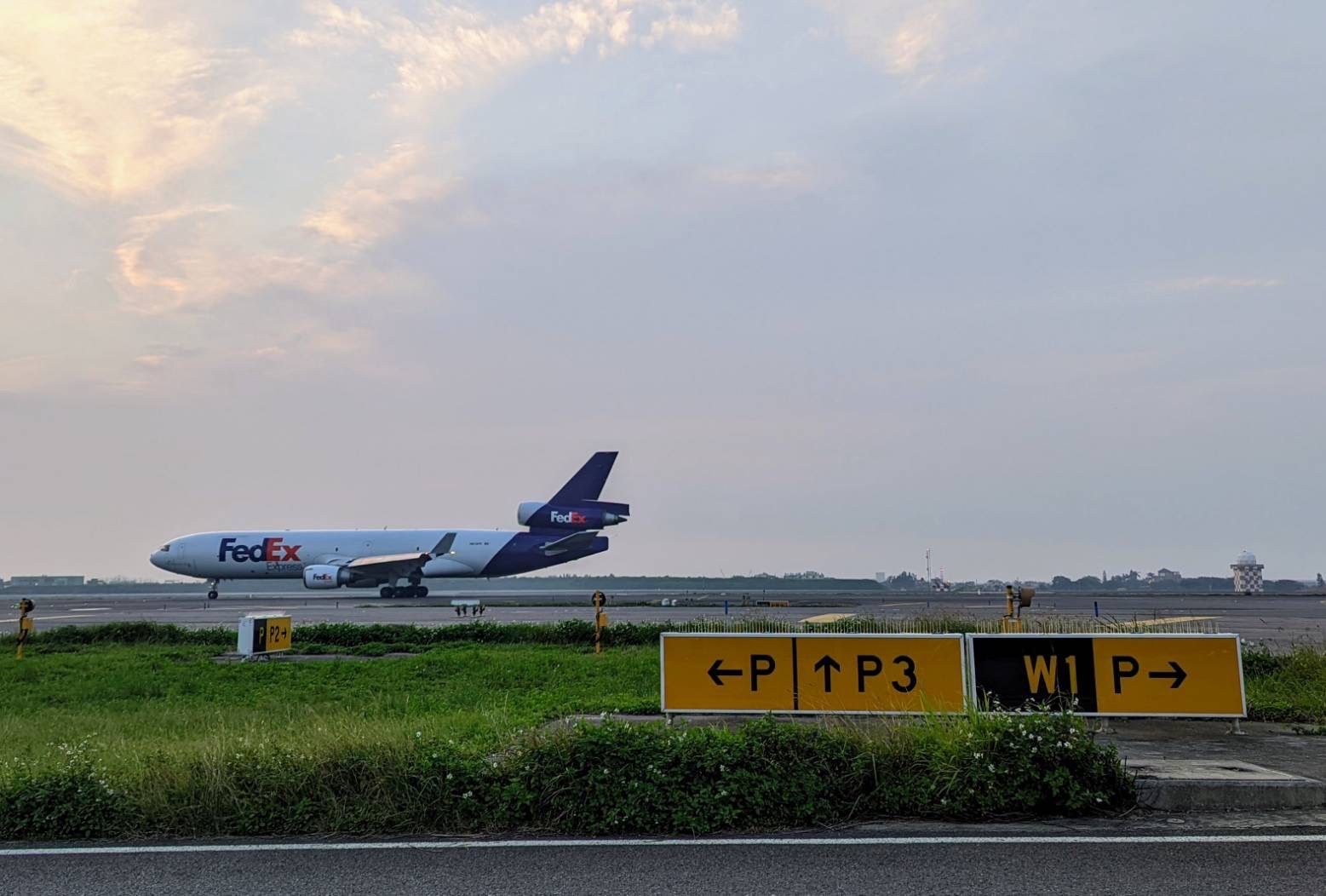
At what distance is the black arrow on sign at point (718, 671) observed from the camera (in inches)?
419

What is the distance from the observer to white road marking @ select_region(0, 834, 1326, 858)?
20.2 feet

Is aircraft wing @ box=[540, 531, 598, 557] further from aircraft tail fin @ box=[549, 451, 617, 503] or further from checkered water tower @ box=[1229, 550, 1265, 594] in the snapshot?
checkered water tower @ box=[1229, 550, 1265, 594]

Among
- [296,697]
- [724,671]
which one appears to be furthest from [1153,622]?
[296,697]

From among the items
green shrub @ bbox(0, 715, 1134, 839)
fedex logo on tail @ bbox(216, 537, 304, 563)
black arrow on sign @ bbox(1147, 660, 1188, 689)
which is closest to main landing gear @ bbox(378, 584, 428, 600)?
fedex logo on tail @ bbox(216, 537, 304, 563)

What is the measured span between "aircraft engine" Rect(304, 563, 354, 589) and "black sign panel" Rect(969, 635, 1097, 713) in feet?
148

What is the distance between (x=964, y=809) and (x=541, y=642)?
1801 cm

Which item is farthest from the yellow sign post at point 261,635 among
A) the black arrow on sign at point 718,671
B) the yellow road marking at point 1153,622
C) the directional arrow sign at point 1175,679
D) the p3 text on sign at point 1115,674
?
the yellow road marking at point 1153,622

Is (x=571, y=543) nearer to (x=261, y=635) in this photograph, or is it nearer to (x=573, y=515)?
(x=573, y=515)

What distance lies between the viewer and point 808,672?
34.4 feet

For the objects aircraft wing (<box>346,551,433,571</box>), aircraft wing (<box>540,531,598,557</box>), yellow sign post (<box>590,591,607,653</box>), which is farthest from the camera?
aircraft wing (<box>540,531,598,557</box>)

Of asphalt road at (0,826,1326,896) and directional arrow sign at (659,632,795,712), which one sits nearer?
asphalt road at (0,826,1326,896)

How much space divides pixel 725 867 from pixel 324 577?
4845 centimetres

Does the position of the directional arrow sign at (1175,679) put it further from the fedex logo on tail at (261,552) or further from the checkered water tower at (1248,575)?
the checkered water tower at (1248,575)

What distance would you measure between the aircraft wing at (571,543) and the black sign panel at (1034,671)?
43.9 metres
